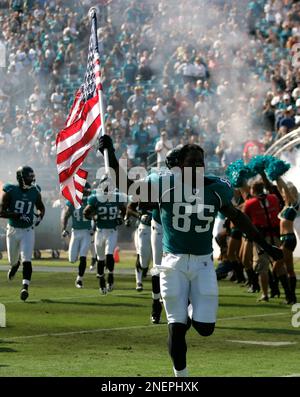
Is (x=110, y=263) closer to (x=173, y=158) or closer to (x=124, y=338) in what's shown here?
(x=124, y=338)

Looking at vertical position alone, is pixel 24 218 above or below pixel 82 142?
below

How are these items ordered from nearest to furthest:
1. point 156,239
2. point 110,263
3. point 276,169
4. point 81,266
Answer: point 156,239, point 276,169, point 110,263, point 81,266

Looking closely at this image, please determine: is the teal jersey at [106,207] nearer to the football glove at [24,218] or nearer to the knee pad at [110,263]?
the knee pad at [110,263]

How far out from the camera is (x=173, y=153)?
9.53m

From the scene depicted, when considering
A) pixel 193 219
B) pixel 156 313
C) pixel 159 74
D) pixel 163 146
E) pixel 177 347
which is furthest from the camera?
pixel 159 74

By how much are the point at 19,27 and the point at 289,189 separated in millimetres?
20692

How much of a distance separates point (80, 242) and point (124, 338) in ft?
26.1

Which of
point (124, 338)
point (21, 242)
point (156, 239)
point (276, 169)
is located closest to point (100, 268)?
point (21, 242)

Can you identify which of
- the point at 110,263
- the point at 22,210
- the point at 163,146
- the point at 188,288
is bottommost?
the point at 110,263

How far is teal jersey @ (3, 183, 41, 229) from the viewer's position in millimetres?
17500

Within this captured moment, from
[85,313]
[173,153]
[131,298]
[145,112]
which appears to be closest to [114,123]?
[145,112]

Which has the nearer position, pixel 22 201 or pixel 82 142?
pixel 82 142

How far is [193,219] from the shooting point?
9469 millimetres
